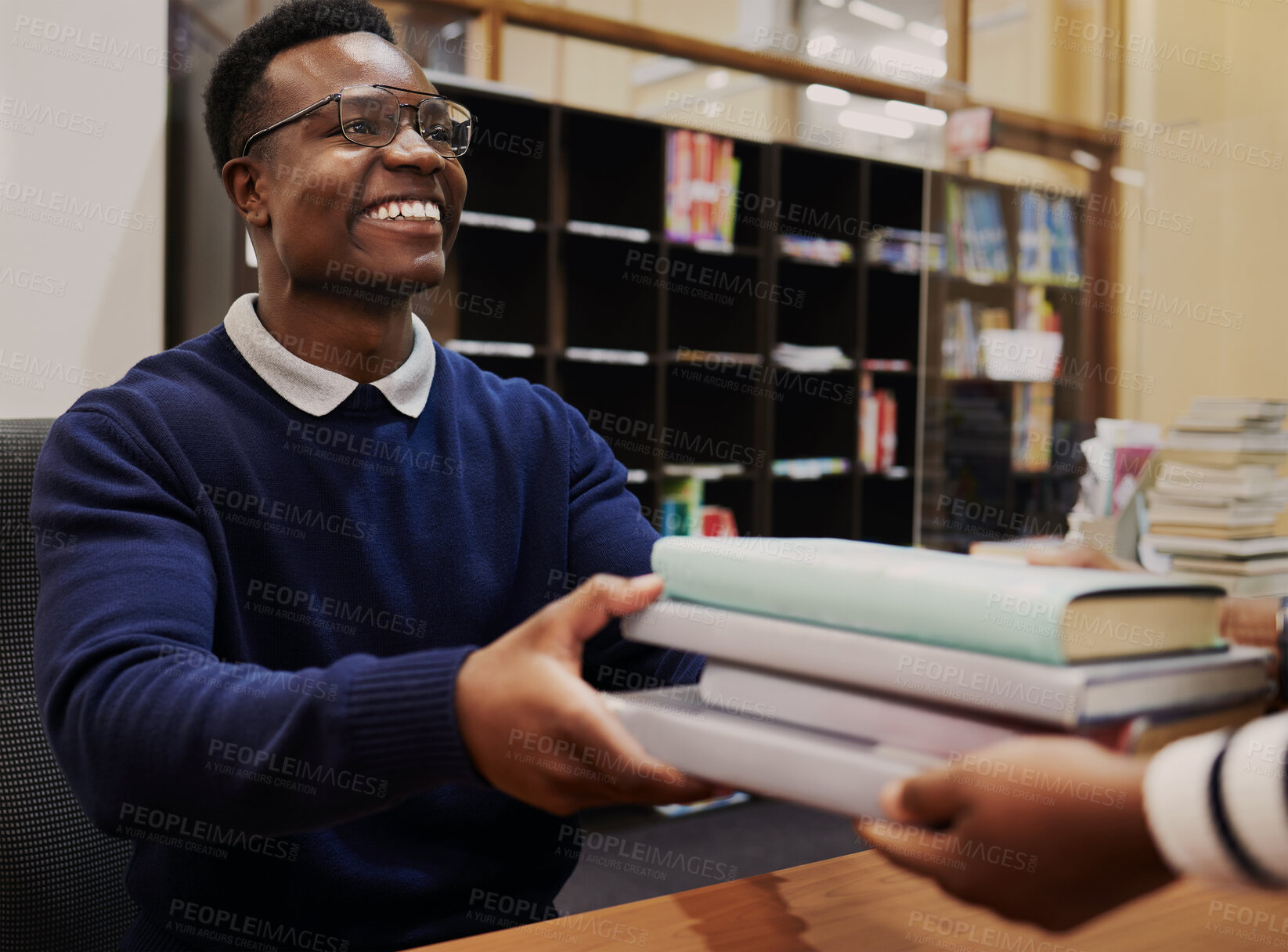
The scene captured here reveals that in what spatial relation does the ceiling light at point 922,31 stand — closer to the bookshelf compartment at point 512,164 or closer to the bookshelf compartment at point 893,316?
the bookshelf compartment at point 893,316

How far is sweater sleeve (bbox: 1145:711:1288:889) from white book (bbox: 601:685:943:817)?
118 mm

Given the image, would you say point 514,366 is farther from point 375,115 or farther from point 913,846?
point 913,846

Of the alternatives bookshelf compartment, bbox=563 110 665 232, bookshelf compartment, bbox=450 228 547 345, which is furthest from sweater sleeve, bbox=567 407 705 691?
bookshelf compartment, bbox=563 110 665 232

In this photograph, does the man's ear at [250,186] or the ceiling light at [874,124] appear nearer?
the man's ear at [250,186]

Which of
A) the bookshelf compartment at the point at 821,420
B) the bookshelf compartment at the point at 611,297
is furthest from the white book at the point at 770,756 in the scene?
the bookshelf compartment at the point at 821,420

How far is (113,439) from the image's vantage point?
1.03 meters

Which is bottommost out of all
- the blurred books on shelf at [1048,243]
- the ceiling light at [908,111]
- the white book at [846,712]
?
the white book at [846,712]

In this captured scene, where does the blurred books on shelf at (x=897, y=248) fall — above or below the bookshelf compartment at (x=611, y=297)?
above

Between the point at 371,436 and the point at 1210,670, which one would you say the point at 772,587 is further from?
the point at 371,436

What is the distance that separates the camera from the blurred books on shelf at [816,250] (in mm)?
4328

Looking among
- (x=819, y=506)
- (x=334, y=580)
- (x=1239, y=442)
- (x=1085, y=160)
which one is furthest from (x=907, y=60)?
(x=334, y=580)

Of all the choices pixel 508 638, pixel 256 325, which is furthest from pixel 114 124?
pixel 508 638

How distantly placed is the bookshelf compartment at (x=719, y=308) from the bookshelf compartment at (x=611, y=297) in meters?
0.25

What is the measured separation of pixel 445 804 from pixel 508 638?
1.71 ft
